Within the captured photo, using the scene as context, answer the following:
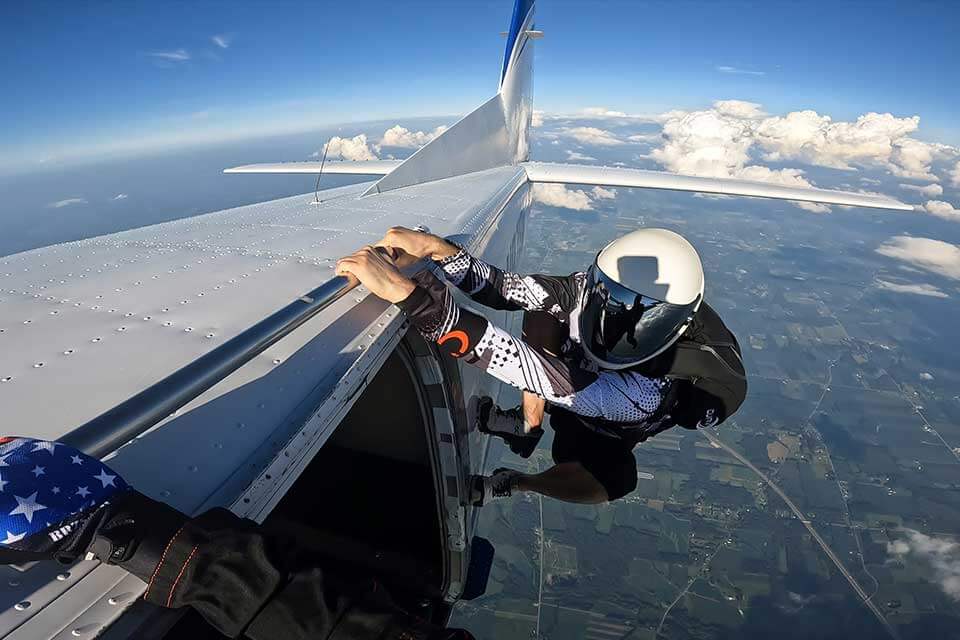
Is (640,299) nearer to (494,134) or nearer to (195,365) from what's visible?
(195,365)

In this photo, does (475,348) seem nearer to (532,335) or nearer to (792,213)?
(532,335)

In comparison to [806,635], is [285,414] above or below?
above

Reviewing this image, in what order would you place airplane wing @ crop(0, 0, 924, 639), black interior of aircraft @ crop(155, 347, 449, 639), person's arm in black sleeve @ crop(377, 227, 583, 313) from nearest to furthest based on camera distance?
1. airplane wing @ crop(0, 0, 924, 639)
2. person's arm in black sleeve @ crop(377, 227, 583, 313)
3. black interior of aircraft @ crop(155, 347, 449, 639)

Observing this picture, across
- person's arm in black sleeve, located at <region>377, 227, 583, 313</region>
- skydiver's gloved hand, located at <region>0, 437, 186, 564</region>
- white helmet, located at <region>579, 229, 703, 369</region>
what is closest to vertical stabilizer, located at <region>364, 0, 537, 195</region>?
person's arm in black sleeve, located at <region>377, 227, 583, 313</region>

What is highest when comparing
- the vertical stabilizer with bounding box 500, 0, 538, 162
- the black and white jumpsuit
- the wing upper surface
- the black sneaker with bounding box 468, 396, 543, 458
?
the vertical stabilizer with bounding box 500, 0, 538, 162

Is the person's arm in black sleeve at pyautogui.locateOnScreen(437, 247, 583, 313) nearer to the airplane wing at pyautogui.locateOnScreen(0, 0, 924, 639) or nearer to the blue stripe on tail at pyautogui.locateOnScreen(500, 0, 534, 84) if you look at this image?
the airplane wing at pyautogui.locateOnScreen(0, 0, 924, 639)

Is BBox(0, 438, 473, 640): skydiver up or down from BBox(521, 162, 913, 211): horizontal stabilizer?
down

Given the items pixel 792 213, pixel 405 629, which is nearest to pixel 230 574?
pixel 405 629
